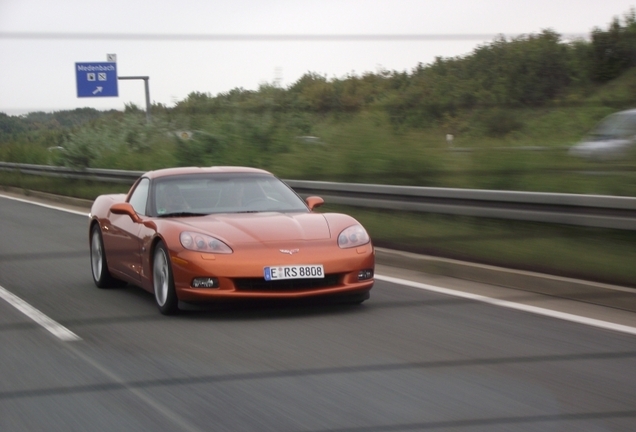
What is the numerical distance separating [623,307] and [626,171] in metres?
3.31

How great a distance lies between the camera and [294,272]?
7.36 metres

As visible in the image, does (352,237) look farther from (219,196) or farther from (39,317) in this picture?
(39,317)

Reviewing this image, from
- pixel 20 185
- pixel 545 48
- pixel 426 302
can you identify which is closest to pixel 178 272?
pixel 426 302

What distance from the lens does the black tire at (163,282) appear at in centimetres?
761

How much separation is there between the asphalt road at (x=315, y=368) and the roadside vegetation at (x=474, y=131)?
216cm

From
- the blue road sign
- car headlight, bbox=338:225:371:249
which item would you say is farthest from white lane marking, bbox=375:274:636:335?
the blue road sign

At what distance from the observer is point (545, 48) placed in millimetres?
14930

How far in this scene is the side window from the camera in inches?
345

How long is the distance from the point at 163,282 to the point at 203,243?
0.55 meters

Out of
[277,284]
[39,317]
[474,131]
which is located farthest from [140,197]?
[474,131]

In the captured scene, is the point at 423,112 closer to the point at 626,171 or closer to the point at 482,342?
the point at 626,171

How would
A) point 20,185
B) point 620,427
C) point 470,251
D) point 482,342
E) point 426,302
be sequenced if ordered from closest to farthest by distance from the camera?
point 620,427, point 482,342, point 426,302, point 470,251, point 20,185

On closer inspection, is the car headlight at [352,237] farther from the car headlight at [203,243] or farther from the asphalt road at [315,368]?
the car headlight at [203,243]

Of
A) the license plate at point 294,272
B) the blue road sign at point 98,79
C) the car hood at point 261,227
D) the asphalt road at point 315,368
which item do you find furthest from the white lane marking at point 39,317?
the blue road sign at point 98,79
